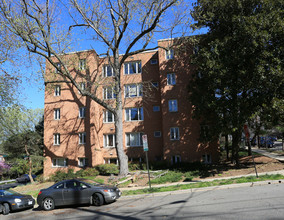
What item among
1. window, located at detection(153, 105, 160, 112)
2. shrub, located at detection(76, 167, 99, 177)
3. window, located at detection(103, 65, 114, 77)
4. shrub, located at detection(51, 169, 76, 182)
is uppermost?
window, located at detection(103, 65, 114, 77)

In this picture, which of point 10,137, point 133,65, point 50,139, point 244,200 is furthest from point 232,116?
point 10,137

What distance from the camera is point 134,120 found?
2427 cm

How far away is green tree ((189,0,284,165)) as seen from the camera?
47.9 ft

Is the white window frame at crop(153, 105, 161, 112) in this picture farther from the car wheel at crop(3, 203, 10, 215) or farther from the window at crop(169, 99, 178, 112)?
the car wheel at crop(3, 203, 10, 215)

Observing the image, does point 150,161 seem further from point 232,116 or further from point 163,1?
point 163,1

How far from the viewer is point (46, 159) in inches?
957

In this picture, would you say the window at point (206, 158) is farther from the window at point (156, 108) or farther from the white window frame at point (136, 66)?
the white window frame at point (136, 66)

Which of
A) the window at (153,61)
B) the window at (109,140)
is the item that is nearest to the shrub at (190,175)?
the window at (109,140)

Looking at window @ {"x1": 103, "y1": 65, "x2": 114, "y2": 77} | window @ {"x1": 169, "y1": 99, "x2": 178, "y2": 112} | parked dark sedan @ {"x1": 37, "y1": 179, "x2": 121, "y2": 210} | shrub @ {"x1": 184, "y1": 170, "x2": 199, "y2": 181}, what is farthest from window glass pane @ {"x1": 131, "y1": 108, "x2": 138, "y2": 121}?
parked dark sedan @ {"x1": 37, "y1": 179, "x2": 121, "y2": 210}

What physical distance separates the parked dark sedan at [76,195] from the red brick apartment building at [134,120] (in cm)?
1234

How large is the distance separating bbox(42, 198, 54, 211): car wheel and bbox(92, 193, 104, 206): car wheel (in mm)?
2038

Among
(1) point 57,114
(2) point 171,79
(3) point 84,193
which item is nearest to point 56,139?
(1) point 57,114

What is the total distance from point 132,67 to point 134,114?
18.2 feet

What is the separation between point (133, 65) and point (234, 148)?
1397 centimetres
